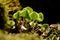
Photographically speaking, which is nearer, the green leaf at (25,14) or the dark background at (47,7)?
the green leaf at (25,14)

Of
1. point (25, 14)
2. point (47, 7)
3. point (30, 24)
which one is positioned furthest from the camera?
point (47, 7)

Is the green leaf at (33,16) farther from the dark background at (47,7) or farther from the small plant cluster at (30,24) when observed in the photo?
the dark background at (47,7)

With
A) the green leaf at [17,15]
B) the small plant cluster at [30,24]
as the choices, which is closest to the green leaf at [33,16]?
the small plant cluster at [30,24]

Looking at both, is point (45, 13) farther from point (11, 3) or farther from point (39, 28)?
point (39, 28)

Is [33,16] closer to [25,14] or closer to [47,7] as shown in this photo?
[25,14]

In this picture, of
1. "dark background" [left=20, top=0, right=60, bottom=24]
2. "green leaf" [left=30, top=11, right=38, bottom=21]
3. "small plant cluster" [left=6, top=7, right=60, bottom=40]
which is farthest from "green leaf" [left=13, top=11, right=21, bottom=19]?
"dark background" [left=20, top=0, right=60, bottom=24]

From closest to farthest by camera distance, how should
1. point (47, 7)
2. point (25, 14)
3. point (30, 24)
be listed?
point (25, 14) → point (30, 24) → point (47, 7)

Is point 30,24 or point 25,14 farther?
point 30,24

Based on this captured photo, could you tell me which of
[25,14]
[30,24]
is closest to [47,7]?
[30,24]
